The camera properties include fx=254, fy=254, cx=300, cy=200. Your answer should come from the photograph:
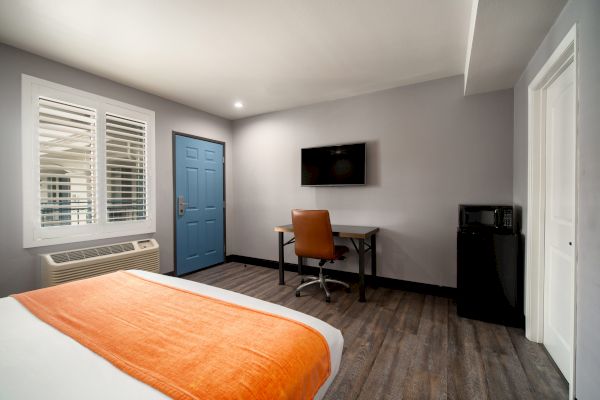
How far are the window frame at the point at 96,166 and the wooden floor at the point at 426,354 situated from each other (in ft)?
6.50

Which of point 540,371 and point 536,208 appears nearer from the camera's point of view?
point 540,371

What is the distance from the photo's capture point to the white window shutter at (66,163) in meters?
2.46

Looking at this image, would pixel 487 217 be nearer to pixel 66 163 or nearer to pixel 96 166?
pixel 96 166

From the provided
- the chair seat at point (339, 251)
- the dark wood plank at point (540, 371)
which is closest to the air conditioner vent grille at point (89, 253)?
the chair seat at point (339, 251)

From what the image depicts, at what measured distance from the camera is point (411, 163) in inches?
122

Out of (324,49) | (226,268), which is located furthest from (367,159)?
(226,268)

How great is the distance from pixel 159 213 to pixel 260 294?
70.0 inches

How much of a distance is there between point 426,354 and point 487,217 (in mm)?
1533

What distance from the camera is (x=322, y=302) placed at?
2.81 m

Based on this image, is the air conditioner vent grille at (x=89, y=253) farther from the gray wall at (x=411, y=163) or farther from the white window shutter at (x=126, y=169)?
the gray wall at (x=411, y=163)

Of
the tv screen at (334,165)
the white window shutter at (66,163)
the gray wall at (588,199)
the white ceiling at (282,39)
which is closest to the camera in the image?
the gray wall at (588,199)

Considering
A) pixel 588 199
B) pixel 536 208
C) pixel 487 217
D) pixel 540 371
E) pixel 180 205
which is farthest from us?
pixel 180 205

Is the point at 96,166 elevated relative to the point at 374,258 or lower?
elevated

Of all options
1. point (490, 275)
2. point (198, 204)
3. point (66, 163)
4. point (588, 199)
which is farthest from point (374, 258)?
point (66, 163)
